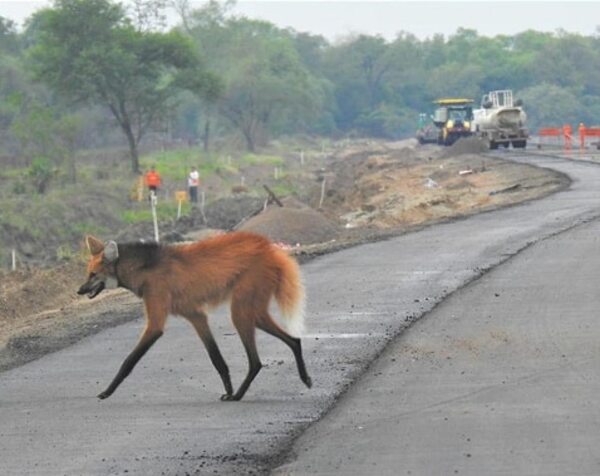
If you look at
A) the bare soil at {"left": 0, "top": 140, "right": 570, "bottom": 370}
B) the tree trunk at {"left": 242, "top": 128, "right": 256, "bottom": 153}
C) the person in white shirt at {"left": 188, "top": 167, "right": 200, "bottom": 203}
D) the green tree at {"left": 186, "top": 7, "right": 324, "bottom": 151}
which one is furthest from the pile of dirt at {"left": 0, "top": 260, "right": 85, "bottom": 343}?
the tree trunk at {"left": 242, "top": 128, "right": 256, "bottom": 153}

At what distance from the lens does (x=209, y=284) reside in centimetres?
1111

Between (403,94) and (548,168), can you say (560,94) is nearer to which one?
(403,94)

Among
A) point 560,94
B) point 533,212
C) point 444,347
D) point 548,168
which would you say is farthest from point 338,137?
point 444,347

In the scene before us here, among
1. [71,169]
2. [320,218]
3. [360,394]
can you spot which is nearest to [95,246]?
[360,394]

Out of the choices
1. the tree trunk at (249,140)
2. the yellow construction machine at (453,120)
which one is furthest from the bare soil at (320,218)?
the tree trunk at (249,140)

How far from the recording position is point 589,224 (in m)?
25.5

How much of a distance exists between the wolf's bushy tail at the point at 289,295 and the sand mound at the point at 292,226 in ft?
59.6

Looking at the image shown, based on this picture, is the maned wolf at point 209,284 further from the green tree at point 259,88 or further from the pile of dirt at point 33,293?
the green tree at point 259,88

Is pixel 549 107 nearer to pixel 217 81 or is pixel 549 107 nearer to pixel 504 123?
pixel 217 81

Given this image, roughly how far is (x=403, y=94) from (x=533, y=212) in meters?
155

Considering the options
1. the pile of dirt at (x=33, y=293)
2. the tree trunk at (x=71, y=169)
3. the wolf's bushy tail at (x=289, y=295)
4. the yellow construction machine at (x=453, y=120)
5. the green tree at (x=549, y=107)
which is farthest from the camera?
the green tree at (x=549, y=107)

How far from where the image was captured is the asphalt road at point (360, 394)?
887 centimetres

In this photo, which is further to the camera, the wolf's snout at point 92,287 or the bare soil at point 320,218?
the bare soil at point 320,218

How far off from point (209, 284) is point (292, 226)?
64.3 feet
